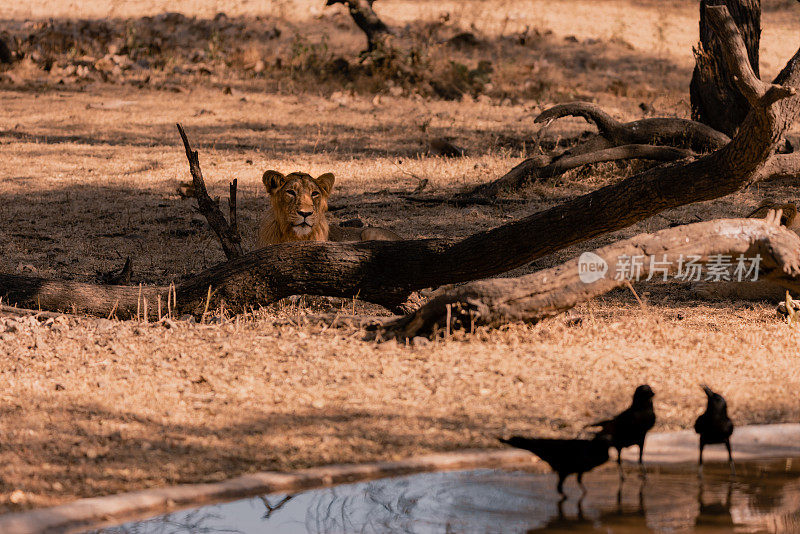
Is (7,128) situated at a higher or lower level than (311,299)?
higher

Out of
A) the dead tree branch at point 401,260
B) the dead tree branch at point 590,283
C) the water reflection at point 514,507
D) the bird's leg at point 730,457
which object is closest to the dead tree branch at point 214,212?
the dead tree branch at point 401,260

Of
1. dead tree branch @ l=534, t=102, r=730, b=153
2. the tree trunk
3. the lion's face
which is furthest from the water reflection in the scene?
the tree trunk

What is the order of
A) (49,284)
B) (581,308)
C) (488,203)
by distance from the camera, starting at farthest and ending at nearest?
(488,203)
(581,308)
(49,284)

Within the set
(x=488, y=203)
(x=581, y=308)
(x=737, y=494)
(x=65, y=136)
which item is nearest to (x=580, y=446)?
(x=737, y=494)

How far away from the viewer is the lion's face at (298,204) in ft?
26.5

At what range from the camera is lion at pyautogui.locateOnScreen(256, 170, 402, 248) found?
8094 mm

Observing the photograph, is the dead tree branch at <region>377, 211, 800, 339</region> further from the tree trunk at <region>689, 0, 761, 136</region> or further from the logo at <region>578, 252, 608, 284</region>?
the tree trunk at <region>689, 0, 761, 136</region>

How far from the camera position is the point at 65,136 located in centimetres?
1529

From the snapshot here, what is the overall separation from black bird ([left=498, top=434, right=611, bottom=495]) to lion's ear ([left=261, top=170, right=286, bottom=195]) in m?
4.82

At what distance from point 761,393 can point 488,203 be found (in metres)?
6.14

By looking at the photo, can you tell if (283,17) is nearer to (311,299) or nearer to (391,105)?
(391,105)

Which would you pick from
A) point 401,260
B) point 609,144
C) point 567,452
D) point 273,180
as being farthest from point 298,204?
point 609,144

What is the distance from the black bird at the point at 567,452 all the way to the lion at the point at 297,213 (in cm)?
Answer: 439

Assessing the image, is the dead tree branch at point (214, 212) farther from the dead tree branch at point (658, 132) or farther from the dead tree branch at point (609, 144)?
the dead tree branch at point (658, 132)
